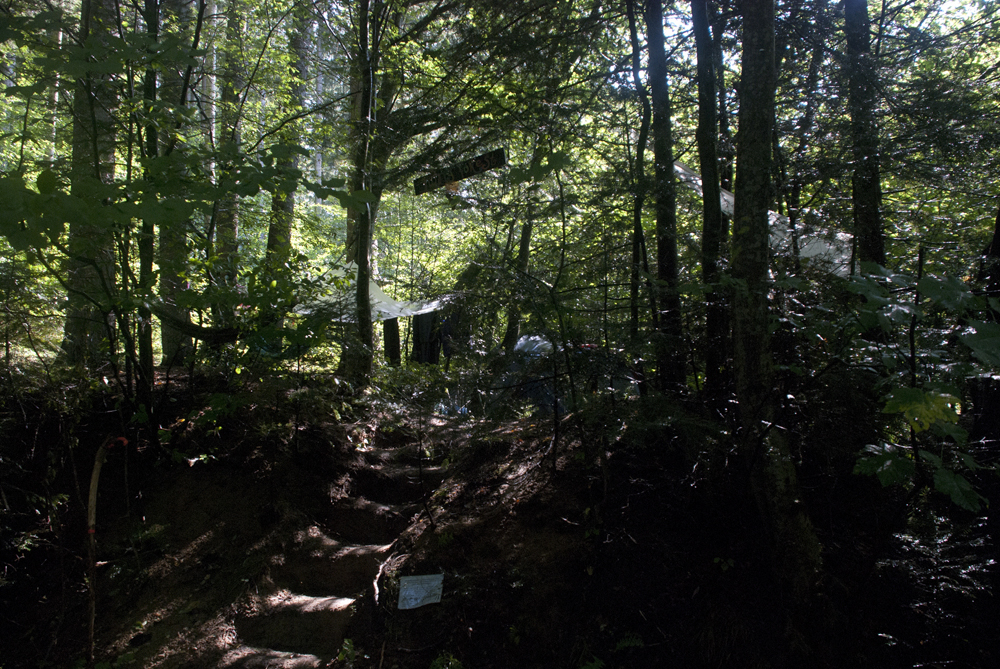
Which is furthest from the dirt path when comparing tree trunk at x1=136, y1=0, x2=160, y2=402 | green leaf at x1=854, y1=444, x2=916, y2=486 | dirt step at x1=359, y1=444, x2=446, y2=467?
green leaf at x1=854, y1=444, x2=916, y2=486

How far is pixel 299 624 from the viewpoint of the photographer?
3.35 metres

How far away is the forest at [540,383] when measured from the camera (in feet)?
8.09

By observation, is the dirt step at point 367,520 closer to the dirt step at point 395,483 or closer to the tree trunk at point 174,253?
the dirt step at point 395,483

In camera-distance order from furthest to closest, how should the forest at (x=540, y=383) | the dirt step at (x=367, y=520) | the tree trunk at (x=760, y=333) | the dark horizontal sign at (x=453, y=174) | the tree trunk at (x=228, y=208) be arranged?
the dirt step at (x=367, y=520) → the dark horizontal sign at (x=453, y=174) → the tree trunk at (x=228, y=208) → the tree trunk at (x=760, y=333) → the forest at (x=540, y=383)

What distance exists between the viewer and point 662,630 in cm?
270

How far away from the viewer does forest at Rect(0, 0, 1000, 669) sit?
2.47 m

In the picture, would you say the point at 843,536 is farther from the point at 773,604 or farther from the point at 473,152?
the point at 473,152

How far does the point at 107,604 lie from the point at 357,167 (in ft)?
13.0

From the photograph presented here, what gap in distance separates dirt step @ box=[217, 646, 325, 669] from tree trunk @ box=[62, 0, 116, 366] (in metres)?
2.22

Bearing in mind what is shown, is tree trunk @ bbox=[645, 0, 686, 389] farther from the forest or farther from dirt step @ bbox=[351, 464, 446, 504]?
Answer: dirt step @ bbox=[351, 464, 446, 504]

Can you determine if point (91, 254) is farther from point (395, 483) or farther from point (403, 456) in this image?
point (403, 456)

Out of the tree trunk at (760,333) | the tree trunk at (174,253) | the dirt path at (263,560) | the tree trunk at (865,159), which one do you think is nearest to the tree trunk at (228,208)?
the tree trunk at (174,253)

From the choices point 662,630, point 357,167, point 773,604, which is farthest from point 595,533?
point 357,167

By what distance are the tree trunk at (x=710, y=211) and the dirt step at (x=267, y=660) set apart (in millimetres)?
2902
